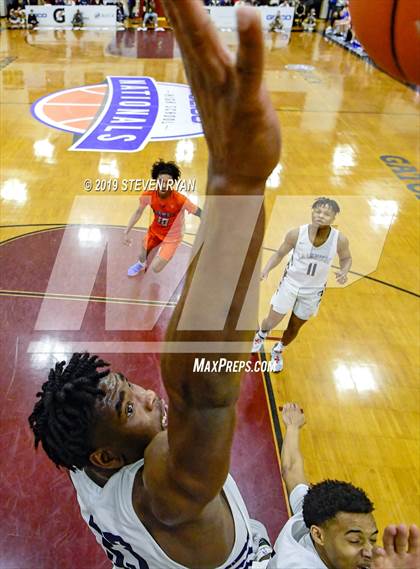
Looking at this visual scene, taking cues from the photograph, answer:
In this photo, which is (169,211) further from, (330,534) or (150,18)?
(150,18)

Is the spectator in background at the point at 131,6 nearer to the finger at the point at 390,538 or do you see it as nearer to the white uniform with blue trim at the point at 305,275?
the white uniform with blue trim at the point at 305,275

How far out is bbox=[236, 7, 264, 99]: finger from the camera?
612 mm

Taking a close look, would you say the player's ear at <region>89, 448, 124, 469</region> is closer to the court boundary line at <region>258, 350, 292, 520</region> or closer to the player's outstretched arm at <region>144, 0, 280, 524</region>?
the player's outstretched arm at <region>144, 0, 280, 524</region>

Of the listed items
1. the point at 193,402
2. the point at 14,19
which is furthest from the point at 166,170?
the point at 14,19

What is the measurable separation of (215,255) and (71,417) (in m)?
0.80

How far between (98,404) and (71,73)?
12.7 metres

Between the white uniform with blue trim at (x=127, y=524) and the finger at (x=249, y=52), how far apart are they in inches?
43.3

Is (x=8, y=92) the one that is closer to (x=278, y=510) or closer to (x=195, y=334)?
(x=278, y=510)

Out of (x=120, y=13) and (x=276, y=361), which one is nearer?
(x=276, y=361)

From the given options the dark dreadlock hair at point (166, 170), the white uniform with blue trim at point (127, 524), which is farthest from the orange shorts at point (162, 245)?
the white uniform with blue trim at point (127, 524)

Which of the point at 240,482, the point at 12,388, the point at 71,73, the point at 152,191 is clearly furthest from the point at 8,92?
the point at 240,482

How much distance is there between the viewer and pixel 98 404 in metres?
1.38

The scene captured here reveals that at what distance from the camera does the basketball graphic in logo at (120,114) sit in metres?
8.78

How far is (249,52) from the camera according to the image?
2.12 ft
